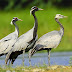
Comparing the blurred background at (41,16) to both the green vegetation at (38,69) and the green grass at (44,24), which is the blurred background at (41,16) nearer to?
the green grass at (44,24)

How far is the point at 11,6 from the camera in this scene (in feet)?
83.0

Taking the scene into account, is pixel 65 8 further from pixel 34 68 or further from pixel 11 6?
pixel 34 68

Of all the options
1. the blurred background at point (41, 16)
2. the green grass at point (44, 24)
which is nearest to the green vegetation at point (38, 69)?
the blurred background at point (41, 16)

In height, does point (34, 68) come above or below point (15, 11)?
below

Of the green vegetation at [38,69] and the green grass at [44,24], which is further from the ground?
the green grass at [44,24]

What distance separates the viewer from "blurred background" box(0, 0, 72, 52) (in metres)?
18.4

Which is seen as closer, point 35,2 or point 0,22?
point 0,22

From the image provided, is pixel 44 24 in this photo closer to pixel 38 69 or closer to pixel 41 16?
pixel 41 16

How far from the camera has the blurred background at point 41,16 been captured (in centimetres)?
1841

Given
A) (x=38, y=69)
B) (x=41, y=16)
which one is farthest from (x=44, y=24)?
(x=38, y=69)

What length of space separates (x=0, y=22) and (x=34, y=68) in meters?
12.4

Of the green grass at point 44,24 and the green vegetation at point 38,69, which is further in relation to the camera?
the green grass at point 44,24

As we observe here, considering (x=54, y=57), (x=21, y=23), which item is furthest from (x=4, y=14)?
(x=54, y=57)

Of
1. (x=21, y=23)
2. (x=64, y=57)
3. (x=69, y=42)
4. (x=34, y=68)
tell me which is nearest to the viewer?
(x=34, y=68)
